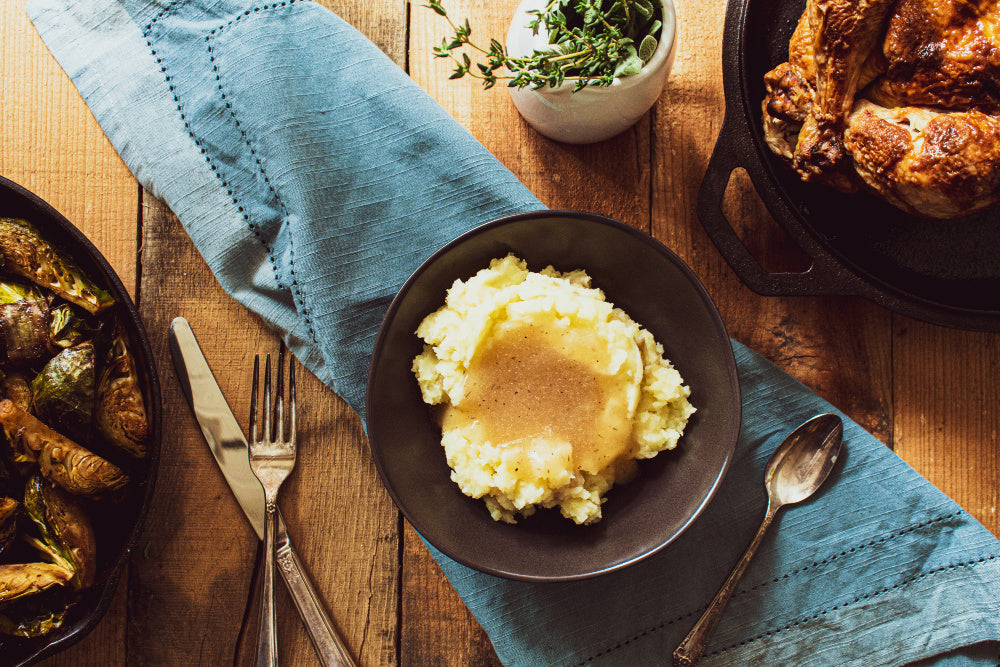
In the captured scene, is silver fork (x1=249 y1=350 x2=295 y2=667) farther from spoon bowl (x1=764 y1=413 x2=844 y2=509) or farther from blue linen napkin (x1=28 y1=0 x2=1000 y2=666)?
spoon bowl (x1=764 y1=413 x2=844 y2=509)

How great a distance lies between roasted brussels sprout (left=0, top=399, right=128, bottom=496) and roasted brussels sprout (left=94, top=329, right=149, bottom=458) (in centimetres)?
9

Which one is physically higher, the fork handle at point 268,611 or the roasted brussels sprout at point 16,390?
the roasted brussels sprout at point 16,390

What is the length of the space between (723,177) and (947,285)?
3.21 ft

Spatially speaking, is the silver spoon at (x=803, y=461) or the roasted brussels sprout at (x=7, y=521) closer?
the roasted brussels sprout at (x=7, y=521)

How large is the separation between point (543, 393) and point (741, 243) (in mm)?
943

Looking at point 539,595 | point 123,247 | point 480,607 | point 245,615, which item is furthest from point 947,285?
point 123,247

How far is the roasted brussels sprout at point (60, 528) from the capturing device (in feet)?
7.11

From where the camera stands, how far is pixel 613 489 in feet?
7.64

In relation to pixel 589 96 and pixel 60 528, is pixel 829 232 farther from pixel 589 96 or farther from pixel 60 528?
pixel 60 528

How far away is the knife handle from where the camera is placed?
8.37 feet

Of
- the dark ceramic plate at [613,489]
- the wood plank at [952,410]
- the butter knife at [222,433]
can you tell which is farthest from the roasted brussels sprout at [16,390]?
the wood plank at [952,410]

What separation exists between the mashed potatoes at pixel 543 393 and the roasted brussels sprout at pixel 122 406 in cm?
100

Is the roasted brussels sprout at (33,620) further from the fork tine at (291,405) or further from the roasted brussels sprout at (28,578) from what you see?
the fork tine at (291,405)

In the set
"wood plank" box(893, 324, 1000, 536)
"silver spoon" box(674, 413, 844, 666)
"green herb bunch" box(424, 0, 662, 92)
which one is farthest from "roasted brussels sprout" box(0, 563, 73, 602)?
"wood plank" box(893, 324, 1000, 536)
